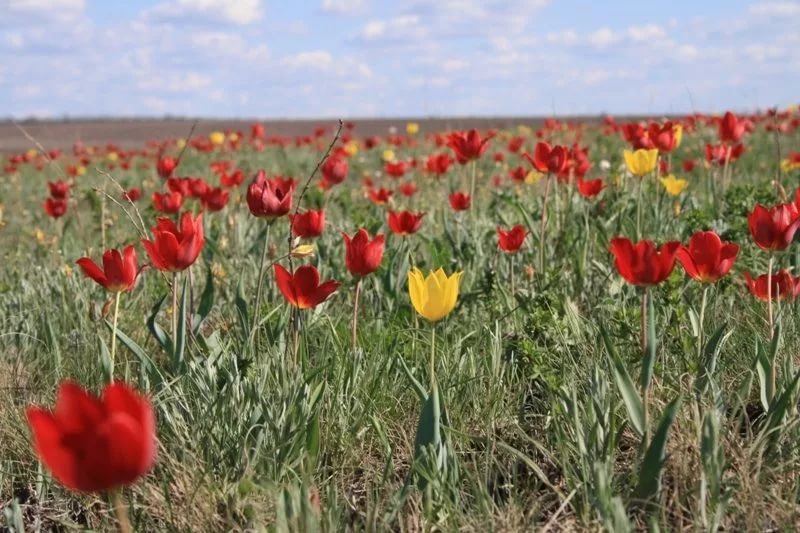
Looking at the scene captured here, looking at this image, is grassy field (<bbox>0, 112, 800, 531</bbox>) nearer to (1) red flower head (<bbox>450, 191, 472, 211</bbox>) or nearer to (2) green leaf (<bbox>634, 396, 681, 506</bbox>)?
(2) green leaf (<bbox>634, 396, 681, 506</bbox>)

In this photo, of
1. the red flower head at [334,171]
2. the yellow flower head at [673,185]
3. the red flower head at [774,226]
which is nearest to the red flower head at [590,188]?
the yellow flower head at [673,185]

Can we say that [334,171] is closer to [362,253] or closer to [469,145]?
Answer: [469,145]

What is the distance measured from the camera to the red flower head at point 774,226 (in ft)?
6.75

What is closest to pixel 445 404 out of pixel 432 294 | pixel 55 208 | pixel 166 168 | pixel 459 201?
pixel 432 294

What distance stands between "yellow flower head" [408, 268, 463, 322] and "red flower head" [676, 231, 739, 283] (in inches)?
20.6

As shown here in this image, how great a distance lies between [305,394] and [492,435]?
0.48 metres

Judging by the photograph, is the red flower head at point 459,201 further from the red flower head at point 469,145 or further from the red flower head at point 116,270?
the red flower head at point 116,270

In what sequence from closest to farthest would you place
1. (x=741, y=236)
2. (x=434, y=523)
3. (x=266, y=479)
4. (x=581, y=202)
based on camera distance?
1. (x=434, y=523)
2. (x=266, y=479)
3. (x=741, y=236)
4. (x=581, y=202)

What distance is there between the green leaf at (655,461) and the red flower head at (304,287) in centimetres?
82

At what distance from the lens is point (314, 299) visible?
84.9 inches

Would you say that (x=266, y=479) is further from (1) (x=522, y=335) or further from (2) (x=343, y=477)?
(1) (x=522, y=335)

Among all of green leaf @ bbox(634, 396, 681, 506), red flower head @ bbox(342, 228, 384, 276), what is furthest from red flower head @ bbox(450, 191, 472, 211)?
green leaf @ bbox(634, 396, 681, 506)

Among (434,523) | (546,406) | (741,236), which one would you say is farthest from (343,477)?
(741,236)

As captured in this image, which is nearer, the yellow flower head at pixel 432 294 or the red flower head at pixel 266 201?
the yellow flower head at pixel 432 294
